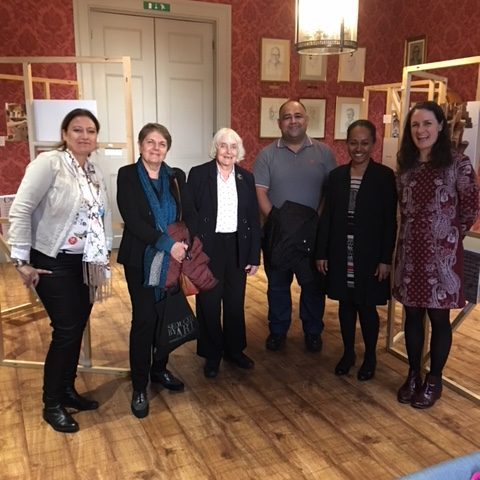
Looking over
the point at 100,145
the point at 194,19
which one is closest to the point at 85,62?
the point at 100,145

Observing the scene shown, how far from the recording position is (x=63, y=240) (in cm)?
209

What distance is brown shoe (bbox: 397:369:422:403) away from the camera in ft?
8.21

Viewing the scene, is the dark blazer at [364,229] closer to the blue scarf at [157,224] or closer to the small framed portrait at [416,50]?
the blue scarf at [157,224]

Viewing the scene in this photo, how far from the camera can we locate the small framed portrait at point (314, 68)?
19.8 ft

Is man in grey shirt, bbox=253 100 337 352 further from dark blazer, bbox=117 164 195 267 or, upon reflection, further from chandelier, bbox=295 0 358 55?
dark blazer, bbox=117 164 195 267

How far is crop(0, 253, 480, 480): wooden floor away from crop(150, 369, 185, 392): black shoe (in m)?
0.04

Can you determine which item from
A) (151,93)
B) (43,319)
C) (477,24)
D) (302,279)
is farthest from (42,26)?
(477,24)

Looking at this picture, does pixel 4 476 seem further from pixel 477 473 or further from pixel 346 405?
pixel 477 473

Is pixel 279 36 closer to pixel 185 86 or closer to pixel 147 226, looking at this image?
pixel 185 86

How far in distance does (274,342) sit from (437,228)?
1.28m

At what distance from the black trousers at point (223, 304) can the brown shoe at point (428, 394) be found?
0.94 metres

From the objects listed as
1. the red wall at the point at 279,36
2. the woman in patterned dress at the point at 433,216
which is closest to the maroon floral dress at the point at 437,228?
the woman in patterned dress at the point at 433,216

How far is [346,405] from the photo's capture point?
2477 mm

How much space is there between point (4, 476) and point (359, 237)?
1829mm
